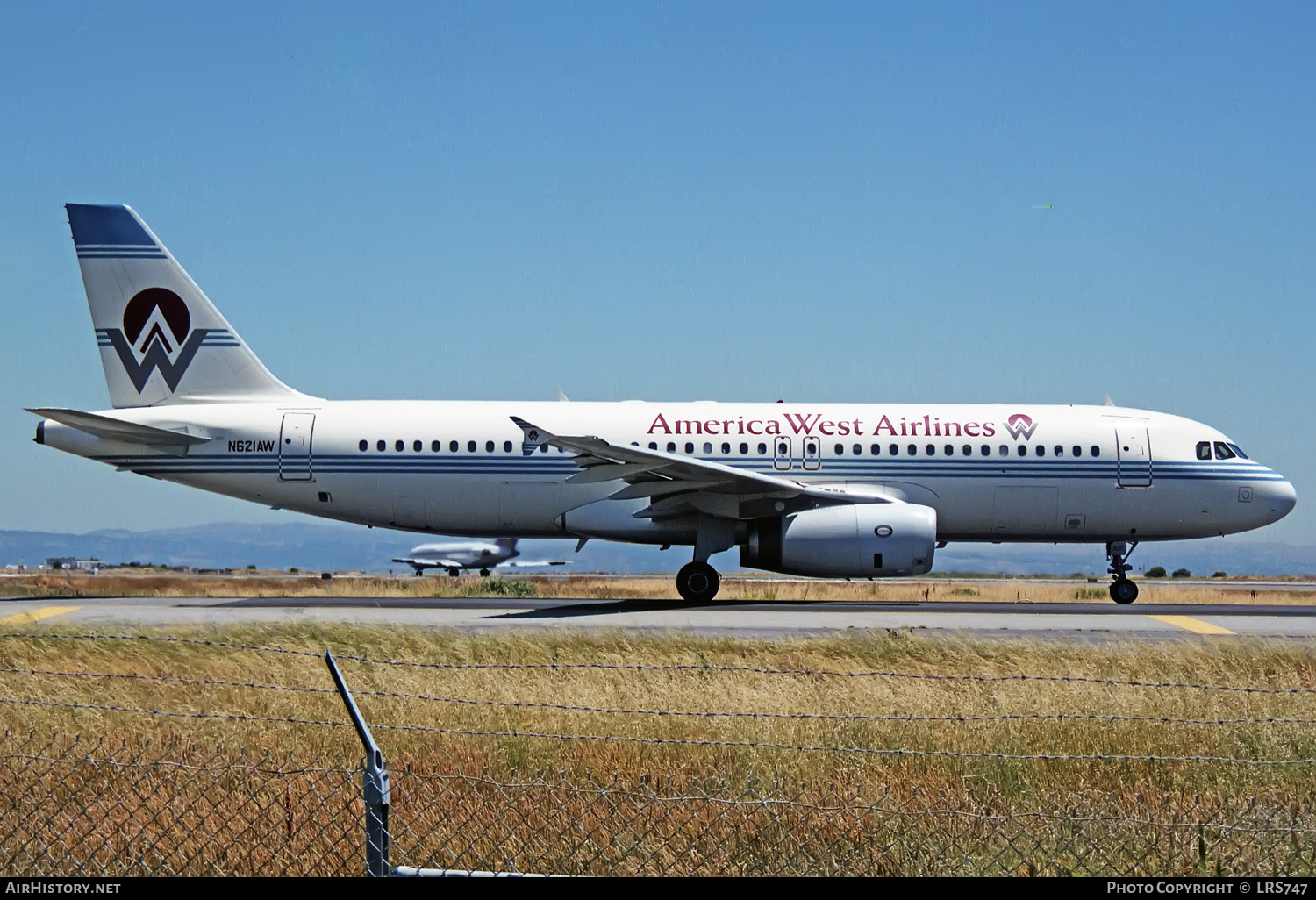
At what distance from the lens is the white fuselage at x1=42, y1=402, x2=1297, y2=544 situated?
2303 cm

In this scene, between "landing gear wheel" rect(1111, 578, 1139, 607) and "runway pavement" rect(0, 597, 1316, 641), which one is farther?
"landing gear wheel" rect(1111, 578, 1139, 607)

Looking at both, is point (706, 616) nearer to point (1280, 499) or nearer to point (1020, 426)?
point (1020, 426)

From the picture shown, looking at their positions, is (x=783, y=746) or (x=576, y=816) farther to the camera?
(x=576, y=816)

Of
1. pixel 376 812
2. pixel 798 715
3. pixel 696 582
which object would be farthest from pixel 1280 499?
pixel 376 812

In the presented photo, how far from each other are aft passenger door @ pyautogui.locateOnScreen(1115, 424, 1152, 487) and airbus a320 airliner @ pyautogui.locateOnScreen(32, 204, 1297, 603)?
3 cm

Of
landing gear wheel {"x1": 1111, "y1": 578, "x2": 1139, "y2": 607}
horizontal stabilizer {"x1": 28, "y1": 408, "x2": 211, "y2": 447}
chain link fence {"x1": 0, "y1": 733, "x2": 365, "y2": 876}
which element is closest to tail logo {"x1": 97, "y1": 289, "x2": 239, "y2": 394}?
horizontal stabilizer {"x1": 28, "y1": 408, "x2": 211, "y2": 447}

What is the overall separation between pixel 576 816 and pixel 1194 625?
1394cm

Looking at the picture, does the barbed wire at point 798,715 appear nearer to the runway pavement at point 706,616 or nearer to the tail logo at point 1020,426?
the runway pavement at point 706,616

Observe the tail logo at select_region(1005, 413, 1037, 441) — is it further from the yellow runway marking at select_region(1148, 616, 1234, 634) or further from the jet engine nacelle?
the yellow runway marking at select_region(1148, 616, 1234, 634)

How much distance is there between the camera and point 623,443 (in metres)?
23.2

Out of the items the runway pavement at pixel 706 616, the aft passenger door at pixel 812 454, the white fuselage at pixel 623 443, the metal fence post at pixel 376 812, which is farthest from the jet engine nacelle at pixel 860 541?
the metal fence post at pixel 376 812

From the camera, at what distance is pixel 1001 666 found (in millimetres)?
12945

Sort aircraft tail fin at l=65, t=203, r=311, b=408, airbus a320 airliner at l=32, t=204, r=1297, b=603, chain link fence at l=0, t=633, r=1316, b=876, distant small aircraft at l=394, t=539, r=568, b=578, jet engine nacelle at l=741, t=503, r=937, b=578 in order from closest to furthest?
chain link fence at l=0, t=633, r=1316, b=876
jet engine nacelle at l=741, t=503, r=937, b=578
airbus a320 airliner at l=32, t=204, r=1297, b=603
aircraft tail fin at l=65, t=203, r=311, b=408
distant small aircraft at l=394, t=539, r=568, b=578

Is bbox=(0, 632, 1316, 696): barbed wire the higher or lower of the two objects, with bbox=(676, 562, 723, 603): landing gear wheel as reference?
lower
